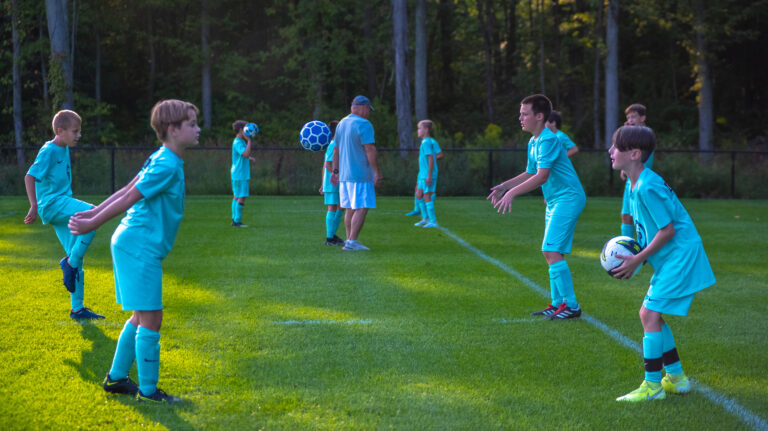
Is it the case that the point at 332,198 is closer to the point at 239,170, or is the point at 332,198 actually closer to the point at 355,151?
the point at 355,151

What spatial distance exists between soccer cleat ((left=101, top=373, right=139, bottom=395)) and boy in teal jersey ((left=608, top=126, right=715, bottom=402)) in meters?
2.90

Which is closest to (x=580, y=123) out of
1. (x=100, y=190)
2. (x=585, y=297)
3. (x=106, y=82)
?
(x=106, y=82)

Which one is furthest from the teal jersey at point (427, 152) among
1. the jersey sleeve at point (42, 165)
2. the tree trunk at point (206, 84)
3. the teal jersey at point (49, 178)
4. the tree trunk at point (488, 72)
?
the tree trunk at point (488, 72)

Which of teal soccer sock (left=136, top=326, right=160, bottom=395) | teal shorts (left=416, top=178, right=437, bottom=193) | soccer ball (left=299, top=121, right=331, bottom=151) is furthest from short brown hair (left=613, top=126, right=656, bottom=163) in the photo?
teal shorts (left=416, top=178, right=437, bottom=193)

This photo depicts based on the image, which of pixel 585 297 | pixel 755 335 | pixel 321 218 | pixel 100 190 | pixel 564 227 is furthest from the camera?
pixel 100 190

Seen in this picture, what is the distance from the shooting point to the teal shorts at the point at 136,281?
13.5 feet

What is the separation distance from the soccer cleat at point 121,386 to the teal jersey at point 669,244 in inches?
123

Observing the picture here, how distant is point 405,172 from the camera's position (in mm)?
24281

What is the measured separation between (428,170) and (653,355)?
10383 mm

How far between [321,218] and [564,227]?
9.98 metres

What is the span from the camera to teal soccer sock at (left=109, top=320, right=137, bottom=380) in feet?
14.4

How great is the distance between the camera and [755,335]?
6188 millimetres

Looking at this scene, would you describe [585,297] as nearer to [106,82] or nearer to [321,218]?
[321,218]

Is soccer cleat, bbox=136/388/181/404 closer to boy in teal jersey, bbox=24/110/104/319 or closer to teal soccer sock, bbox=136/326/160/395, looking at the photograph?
teal soccer sock, bbox=136/326/160/395
